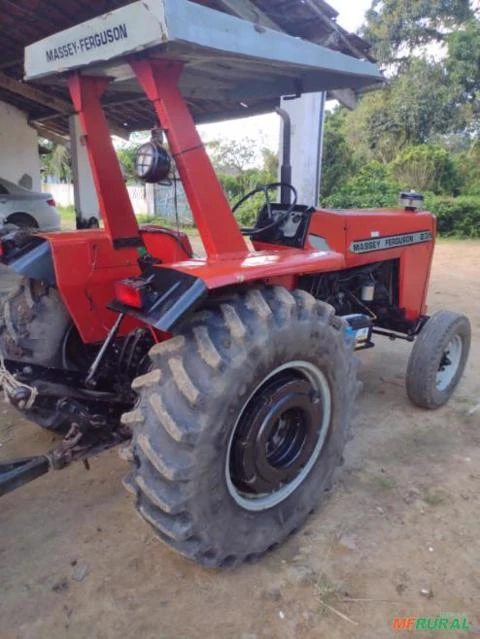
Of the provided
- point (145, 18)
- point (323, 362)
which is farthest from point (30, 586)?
point (145, 18)

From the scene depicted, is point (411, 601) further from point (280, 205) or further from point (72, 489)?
point (280, 205)

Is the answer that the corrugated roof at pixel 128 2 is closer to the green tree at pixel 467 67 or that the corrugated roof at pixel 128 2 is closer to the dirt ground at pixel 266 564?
the dirt ground at pixel 266 564

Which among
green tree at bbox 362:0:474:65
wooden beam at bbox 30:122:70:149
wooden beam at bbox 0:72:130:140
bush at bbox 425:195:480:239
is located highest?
green tree at bbox 362:0:474:65

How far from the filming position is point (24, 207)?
368 inches

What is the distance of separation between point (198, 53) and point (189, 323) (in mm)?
934

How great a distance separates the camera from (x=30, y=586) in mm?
2012

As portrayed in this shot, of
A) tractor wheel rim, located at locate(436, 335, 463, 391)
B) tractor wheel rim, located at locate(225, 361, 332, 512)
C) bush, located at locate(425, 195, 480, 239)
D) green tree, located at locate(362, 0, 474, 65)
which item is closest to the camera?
tractor wheel rim, located at locate(225, 361, 332, 512)

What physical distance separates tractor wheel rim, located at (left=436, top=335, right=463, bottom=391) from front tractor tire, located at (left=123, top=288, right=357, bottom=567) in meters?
1.60

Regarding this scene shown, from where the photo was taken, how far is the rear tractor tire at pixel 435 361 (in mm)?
3377

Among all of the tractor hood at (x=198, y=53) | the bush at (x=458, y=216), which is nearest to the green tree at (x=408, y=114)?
the bush at (x=458, y=216)

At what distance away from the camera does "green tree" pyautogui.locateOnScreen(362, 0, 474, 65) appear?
25000 mm

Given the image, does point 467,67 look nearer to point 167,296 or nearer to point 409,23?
point 409,23

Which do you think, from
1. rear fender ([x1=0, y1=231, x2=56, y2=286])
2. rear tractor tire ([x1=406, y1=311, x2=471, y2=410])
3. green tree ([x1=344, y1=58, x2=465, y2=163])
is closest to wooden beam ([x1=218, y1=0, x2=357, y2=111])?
rear tractor tire ([x1=406, y1=311, x2=471, y2=410])

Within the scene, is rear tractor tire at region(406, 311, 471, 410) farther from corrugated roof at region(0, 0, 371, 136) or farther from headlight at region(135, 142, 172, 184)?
headlight at region(135, 142, 172, 184)
